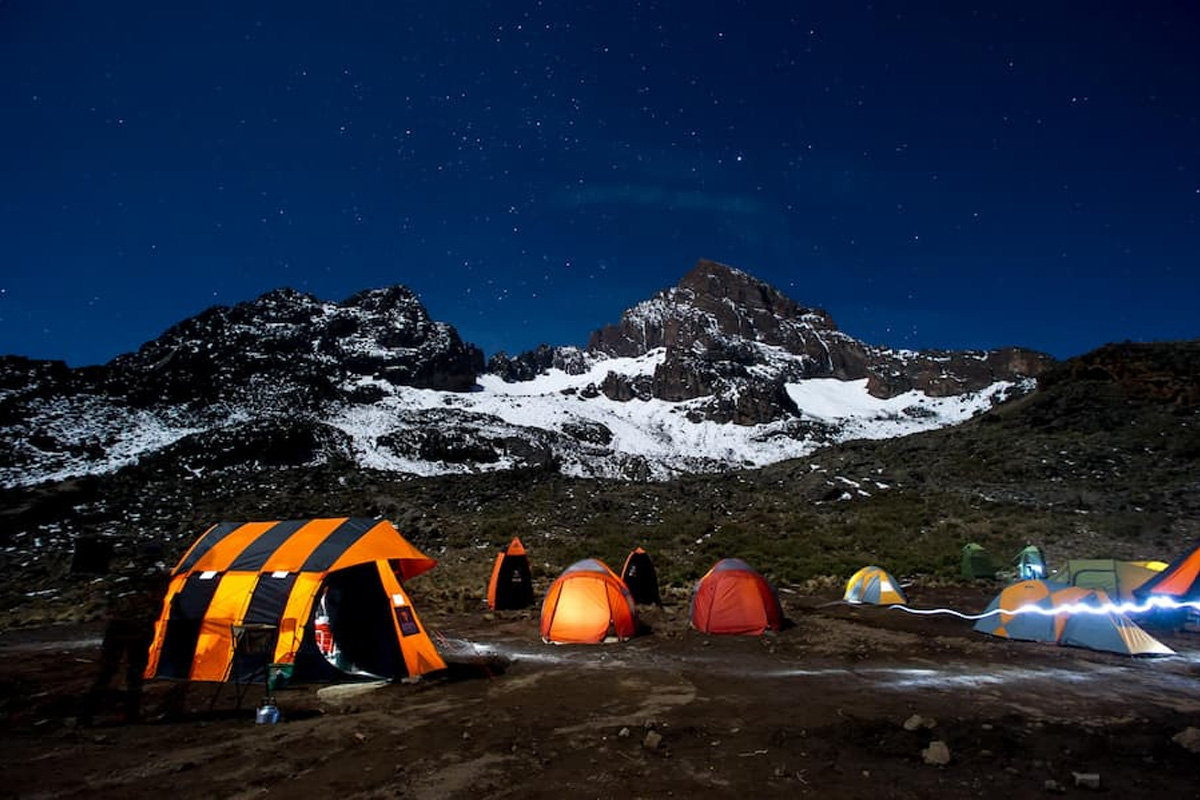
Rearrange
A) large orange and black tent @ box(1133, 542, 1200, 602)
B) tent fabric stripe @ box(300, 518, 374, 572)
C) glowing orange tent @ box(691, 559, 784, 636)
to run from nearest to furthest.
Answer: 1. tent fabric stripe @ box(300, 518, 374, 572)
2. large orange and black tent @ box(1133, 542, 1200, 602)
3. glowing orange tent @ box(691, 559, 784, 636)

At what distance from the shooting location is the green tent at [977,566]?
22.9 m

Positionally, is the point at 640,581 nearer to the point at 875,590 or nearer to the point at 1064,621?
the point at 875,590

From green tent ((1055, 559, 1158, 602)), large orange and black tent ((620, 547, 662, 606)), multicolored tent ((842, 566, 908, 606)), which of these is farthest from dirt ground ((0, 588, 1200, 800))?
large orange and black tent ((620, 547, 662, 606))

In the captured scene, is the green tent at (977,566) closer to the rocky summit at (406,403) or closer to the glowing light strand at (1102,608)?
the glowing light strand at (1102,608)

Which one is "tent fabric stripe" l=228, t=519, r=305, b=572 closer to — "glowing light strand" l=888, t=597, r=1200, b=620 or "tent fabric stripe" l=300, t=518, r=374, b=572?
"tent fabric stripe" l=300, t=518, r=374, b=572

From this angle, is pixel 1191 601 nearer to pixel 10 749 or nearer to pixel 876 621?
pixel 876 621

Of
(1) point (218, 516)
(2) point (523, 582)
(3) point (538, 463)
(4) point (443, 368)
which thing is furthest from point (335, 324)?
(2) point (523, 582)

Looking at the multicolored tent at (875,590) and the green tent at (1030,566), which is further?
the green tent at (1030,566)

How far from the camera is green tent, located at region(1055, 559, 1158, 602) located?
14.2m

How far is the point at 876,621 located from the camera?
51.9ft

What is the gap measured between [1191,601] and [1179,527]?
21.8m

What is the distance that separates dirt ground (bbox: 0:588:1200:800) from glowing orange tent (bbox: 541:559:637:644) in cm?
115

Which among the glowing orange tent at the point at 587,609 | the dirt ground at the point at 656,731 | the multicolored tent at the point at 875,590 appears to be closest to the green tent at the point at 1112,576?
the dirt ground at the point at 656,731

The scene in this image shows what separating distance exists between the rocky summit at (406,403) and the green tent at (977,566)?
179 ft
